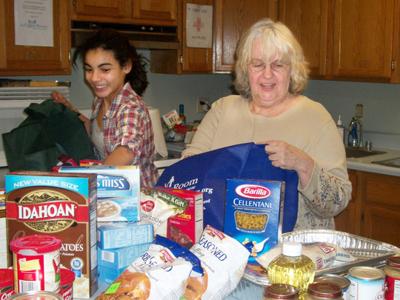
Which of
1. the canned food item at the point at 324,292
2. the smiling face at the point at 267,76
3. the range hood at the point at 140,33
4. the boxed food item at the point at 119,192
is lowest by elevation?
the canned food item at the point at 324,292

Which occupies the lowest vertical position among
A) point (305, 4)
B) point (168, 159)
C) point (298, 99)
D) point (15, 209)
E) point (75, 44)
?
point (168, 159)

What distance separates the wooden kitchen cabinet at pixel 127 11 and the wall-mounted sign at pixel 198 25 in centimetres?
11

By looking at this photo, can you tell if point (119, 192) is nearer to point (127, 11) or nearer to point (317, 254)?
point (317, 254)

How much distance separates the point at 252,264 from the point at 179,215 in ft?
0.65

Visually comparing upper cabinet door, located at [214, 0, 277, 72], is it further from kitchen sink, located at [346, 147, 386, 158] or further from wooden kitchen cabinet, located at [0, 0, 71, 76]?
wooden kitchen cabinet, located at [0, 0, 71, 76]

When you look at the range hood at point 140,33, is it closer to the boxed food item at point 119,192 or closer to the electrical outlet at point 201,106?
the electrical outlet at point 201,106

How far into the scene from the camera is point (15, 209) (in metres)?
1.13

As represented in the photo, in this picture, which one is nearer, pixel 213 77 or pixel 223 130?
pixel 223 130

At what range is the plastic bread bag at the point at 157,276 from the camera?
101cm

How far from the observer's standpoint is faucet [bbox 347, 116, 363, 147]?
3.63 meters

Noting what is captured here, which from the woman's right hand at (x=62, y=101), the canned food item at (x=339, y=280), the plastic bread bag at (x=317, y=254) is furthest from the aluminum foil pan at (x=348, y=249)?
the woman's right hand at (x=62, y=101)

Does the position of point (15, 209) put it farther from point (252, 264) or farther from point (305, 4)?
point (305, 4)

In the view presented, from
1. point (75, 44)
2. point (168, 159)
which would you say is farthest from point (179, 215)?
point (75, 44)

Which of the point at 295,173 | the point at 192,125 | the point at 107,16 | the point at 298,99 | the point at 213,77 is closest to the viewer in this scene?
the point at 295,173
